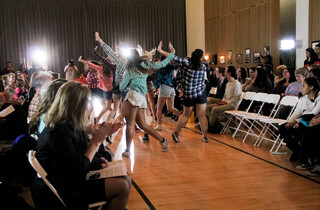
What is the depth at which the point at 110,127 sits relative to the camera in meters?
2.56

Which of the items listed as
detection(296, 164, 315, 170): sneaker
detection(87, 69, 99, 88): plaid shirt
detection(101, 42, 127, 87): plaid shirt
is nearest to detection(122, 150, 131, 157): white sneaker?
detection(101, 42, 127, 87): plaid shirt

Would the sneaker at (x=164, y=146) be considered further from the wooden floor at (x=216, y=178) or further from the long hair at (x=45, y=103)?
the long hair at (x=45, y=103)

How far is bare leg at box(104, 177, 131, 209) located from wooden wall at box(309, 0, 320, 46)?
844 centimetres

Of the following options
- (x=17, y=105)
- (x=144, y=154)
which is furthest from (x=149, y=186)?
(x=17, y=105)

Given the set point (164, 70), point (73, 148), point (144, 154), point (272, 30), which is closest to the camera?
point (73, 148)

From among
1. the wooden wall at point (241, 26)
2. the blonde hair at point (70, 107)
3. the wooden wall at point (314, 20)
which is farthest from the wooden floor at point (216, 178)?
the wooden wall at point (241, 26)

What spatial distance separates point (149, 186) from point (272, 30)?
858cm

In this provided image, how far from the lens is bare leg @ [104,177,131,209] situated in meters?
2.54

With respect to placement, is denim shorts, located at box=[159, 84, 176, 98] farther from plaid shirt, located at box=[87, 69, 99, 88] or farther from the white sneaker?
plaid shirt, located at box=[87, 69, 99, 88]

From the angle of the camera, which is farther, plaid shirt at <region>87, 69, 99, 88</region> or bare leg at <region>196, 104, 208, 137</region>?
plaid shirt at <region>87, 69, 99, 88</region>

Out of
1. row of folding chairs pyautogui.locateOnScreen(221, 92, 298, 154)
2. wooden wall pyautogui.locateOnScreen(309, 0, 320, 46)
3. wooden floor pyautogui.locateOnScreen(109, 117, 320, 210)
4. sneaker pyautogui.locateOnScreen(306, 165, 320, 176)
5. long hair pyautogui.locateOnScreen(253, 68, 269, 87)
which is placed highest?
wooden wall pyautogui.locateOnScreen(309, 0, 320, 46)

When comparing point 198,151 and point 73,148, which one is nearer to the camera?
point 73,148

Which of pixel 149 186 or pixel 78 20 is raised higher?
pixel 78 20

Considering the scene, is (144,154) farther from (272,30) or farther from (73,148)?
(272,30)
